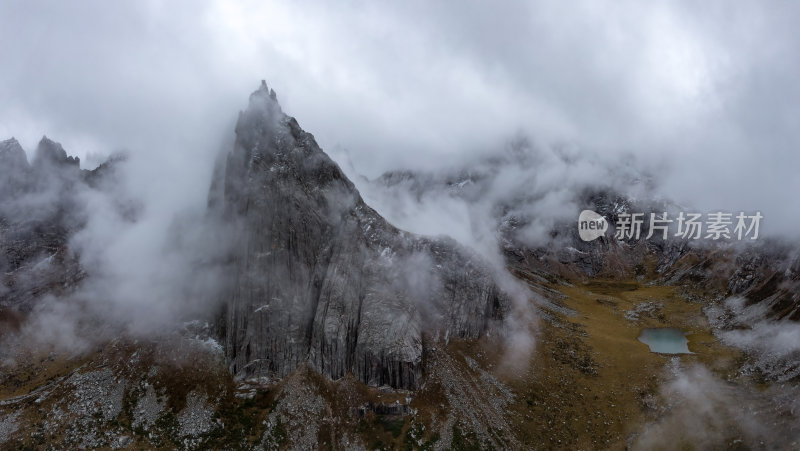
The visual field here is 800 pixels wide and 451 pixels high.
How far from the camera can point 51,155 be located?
132 meters

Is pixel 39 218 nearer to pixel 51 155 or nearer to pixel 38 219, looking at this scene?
pixel 38 219

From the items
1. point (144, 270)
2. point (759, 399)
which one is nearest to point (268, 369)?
point (144, 270)

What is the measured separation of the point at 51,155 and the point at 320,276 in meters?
111

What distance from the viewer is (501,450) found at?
2815 inches

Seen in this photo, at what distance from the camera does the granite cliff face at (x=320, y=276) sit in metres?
82.1

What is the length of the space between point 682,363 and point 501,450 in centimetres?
5591

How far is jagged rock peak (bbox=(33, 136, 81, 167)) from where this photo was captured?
428 ft

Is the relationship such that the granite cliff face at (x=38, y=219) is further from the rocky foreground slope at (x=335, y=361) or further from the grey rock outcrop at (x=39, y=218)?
the rocky foreground slope at (x=335, y=361)

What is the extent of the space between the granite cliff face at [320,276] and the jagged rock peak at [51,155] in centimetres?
7459

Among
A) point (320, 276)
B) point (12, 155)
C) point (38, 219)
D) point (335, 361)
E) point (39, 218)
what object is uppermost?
point (12, 155)

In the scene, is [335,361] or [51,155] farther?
[51,155]

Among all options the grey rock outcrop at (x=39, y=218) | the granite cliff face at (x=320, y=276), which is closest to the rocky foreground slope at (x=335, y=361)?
the granite cliff face at (x=320, y=276)

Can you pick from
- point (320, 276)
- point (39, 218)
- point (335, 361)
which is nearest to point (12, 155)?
point (39, 218)

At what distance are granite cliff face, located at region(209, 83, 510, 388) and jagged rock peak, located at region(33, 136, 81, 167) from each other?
74595mm
